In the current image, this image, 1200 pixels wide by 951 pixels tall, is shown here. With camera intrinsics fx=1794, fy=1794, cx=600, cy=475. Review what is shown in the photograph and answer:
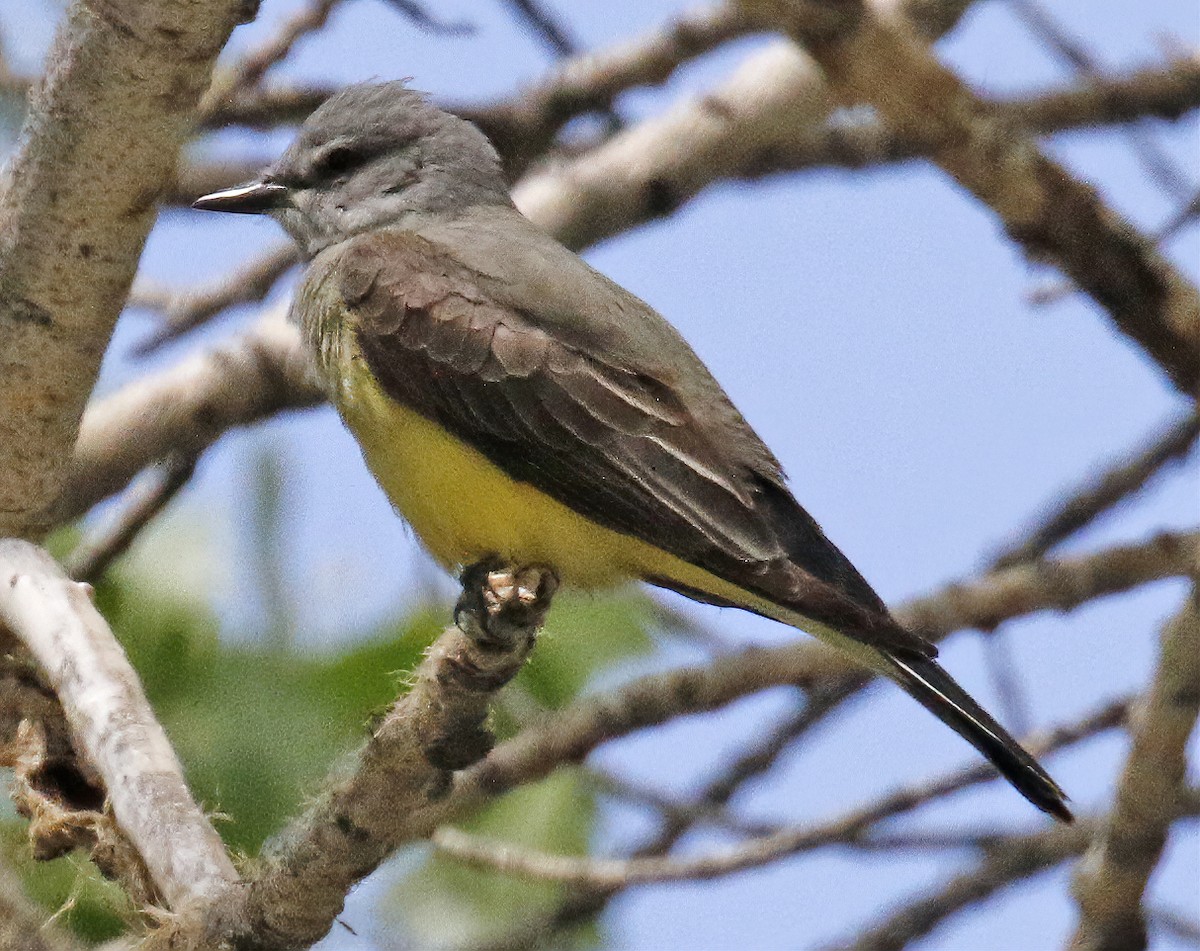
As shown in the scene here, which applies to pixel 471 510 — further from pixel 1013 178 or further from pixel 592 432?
pixel 1013 178

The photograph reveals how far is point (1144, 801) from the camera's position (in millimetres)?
3877

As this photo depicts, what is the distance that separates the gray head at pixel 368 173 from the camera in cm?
→ 516

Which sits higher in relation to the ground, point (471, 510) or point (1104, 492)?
point (471, 510)

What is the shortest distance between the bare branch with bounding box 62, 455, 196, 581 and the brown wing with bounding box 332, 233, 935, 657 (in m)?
0.99

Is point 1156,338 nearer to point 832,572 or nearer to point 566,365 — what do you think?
point 832,572

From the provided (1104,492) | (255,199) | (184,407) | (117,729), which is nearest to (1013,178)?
(1104,492)

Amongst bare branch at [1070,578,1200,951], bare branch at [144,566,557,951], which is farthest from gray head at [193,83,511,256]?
bare branch at [1070,578,1200,951]

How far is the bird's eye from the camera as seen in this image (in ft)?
17.1

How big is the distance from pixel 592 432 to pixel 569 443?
7 cm

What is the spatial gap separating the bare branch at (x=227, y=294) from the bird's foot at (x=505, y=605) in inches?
103

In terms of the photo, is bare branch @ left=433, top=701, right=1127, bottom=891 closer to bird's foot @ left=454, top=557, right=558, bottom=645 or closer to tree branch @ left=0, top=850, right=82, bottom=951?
bird's foot @ left=454, top=557, right=558, bottom=645

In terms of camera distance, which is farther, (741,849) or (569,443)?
(741,849)

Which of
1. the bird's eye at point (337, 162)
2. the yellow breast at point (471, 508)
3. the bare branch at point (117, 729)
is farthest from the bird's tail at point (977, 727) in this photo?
the bird's eye at point (337, 162)

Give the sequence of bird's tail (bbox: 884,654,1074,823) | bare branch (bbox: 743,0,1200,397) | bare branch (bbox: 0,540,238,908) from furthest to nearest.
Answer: bare branch (bbox: 743,0,1200,397)
bird's tail (bbox: 884,654,1074,823)
bare branch (bbox: 0,540,238,908)
